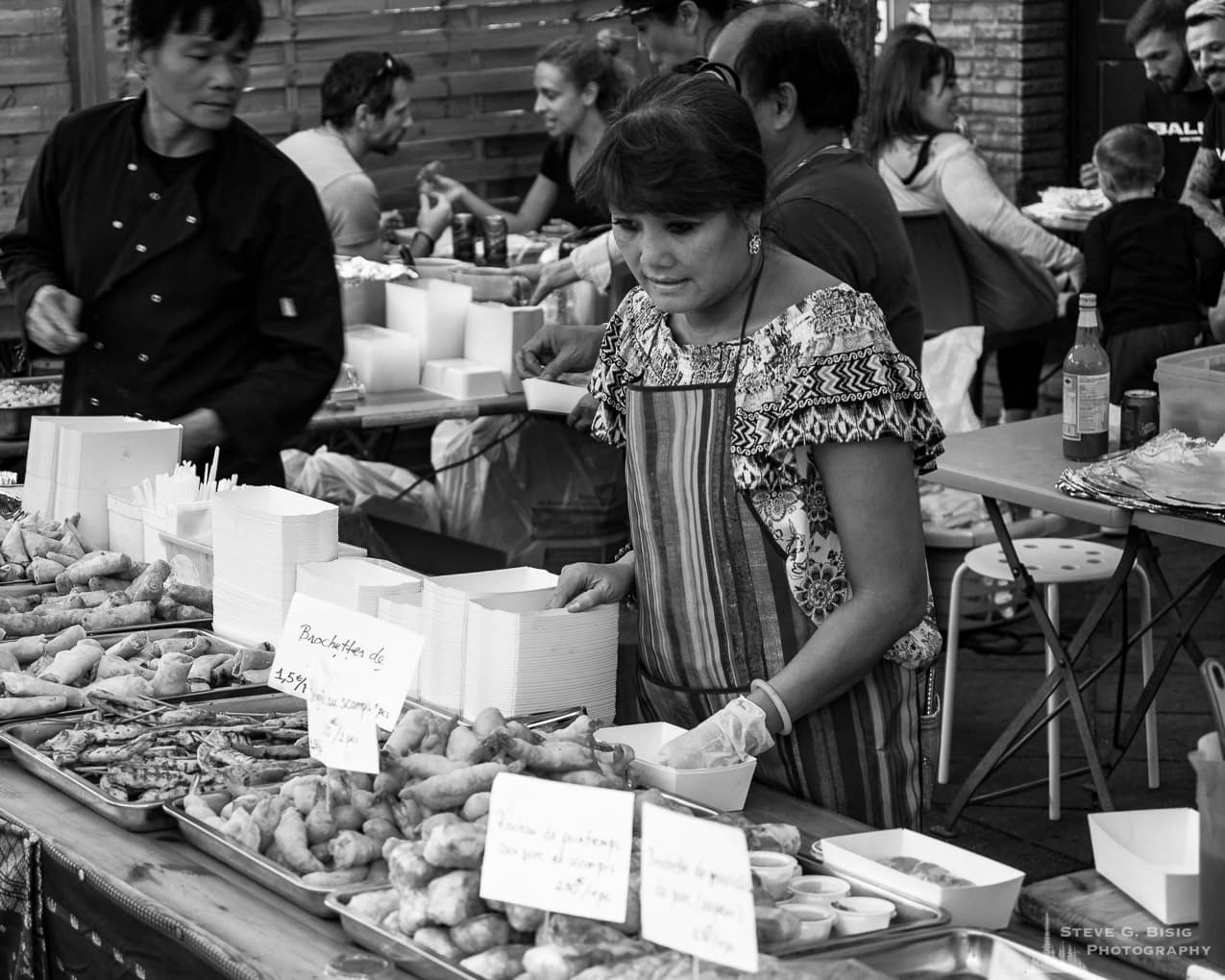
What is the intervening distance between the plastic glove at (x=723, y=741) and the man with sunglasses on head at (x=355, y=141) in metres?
4.38

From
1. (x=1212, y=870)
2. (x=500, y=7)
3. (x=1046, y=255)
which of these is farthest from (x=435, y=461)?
(x=1212, y=870)

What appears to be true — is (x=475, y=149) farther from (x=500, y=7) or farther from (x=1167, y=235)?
(x=1167, y=235)

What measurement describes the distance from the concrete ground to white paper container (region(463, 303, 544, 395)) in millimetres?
1668

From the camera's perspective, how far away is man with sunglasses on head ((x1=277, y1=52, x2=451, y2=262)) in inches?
247

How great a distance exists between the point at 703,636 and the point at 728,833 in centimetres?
91

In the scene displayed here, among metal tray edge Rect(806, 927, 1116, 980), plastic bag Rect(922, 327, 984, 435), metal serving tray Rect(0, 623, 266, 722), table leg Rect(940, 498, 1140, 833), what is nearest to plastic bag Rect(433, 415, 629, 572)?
plastic bag Rect(922, 327, 984, 435)

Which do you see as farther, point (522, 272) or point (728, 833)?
point (522, 272)

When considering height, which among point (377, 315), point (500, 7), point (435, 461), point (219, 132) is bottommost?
point (435, 461)

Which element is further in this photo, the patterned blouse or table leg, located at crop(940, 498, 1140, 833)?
table leg, located at crop(940, 498, 1140, 833)

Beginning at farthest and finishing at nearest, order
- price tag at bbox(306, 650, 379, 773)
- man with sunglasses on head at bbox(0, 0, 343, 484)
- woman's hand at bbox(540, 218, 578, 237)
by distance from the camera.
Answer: woman's hand at bbox(540, 218, 578, 237)
man with sunglasses on head at bbox(0, 0, 343, 484)
price tag at bbox(306, 650, 379, 773)

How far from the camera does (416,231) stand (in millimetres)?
7445

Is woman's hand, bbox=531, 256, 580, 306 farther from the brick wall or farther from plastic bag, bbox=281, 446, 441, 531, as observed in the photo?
the brick wall

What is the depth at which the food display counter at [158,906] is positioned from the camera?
1655 millimetres

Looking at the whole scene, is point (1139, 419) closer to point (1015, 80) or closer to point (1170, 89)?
point (1170, 89)
